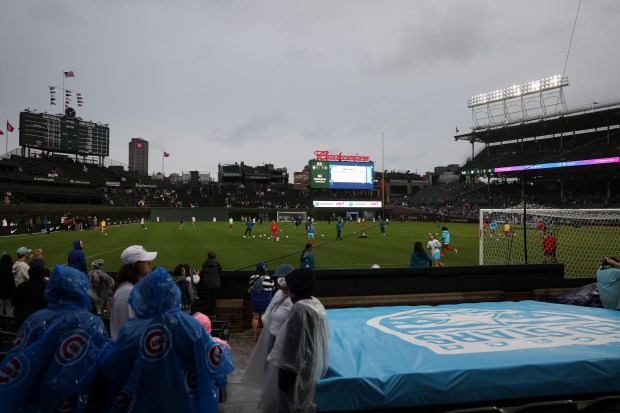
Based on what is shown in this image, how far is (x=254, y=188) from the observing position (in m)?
93.2

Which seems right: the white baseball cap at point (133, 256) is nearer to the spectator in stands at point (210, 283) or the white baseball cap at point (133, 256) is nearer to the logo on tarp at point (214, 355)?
the logo on tarp at point (214, 355)

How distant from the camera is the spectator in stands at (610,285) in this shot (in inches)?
321

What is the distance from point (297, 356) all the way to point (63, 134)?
8773cm

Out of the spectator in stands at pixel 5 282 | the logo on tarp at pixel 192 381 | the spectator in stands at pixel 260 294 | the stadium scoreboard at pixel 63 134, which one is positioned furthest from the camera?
the stadium scoreboard at pixel 63 134

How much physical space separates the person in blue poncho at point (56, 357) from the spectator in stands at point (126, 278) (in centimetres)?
116

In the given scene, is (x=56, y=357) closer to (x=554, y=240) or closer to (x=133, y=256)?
(x=133, y=256)

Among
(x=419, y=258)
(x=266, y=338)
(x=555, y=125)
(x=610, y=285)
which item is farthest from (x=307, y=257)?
(x=555, y=125)

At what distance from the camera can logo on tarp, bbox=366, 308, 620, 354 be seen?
18.5 ft

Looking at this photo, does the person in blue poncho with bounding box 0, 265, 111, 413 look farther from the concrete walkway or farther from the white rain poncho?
the concrete walkway

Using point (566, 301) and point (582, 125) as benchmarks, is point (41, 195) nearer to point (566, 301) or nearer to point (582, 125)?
point (566, 301)

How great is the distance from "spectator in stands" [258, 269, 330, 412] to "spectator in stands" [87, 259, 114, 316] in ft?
17.1

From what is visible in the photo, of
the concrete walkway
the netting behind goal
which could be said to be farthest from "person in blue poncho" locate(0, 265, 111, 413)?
the netting behind goal

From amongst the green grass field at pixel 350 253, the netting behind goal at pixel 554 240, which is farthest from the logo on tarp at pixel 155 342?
the green grass field at pixel 350 253

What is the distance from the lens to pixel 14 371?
255 centimetres
